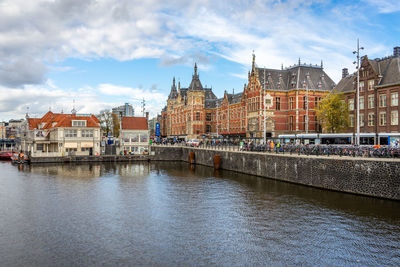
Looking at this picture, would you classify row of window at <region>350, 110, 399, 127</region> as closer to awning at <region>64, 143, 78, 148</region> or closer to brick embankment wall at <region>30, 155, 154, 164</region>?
brick embankment wall at <region>30, 155, 154, 164</region>

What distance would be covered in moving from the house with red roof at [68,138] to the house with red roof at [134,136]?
667cm

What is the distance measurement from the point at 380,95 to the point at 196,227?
45885 mm

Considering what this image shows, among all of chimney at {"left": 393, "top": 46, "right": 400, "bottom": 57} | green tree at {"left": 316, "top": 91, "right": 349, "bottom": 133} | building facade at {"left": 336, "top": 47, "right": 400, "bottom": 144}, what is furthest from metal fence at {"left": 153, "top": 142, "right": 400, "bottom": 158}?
chimney at {"left": 393, "top": 46, "right": 400, "bottom": 57}

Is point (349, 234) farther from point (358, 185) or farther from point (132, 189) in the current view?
point (132, 189)

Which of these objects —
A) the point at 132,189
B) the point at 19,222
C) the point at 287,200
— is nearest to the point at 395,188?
the point at 287,200

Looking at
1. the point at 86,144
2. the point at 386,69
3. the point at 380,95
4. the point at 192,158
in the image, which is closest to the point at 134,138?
the point at 86,144

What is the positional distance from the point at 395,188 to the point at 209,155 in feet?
131

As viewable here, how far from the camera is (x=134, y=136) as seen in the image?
3246 inches

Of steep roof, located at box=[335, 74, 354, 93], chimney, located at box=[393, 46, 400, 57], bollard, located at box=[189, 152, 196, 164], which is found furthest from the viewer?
bollard, located at box=[189, 152, 196, 164]

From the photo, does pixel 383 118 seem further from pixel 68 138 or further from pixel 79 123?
pixel 68 138

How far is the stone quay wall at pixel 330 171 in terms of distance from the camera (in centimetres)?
3041

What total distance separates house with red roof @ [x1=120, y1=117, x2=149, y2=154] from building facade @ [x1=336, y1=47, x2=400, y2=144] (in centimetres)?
4656

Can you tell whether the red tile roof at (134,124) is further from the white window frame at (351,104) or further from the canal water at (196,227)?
the white window frame at (351,104)

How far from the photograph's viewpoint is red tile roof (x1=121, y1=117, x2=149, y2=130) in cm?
8114
